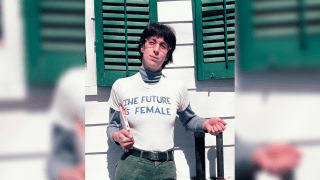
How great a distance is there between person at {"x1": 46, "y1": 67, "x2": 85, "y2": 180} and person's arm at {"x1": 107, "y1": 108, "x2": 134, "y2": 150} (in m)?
0.97

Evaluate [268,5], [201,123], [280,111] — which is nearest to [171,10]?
[201,123]

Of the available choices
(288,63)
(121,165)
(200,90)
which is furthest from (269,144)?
(200,90)

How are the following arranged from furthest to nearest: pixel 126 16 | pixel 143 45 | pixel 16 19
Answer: pixel 126 16 → pixel 143 45 → pixel 16 19

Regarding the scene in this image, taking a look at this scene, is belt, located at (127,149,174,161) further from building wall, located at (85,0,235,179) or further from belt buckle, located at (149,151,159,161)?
building wall, located at (85,0,235,179)

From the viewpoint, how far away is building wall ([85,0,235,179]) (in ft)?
7.45

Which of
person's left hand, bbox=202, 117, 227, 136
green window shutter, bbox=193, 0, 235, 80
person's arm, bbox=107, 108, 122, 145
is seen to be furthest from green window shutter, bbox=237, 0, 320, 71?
green window shutter, bbox=193, 0, 235, 80

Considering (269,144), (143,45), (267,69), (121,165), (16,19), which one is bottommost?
(121,165)

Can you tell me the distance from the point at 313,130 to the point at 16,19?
0.90 meters

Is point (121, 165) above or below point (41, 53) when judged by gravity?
below

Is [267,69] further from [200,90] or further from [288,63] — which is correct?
[200,90]

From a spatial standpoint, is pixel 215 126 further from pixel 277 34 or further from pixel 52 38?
pixel 52 38

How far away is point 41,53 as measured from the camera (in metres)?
0.59

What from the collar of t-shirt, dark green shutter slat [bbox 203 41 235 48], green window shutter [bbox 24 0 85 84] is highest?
dark green shutter slat [bbox 203 41 235 48]

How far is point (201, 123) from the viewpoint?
5.95ft
